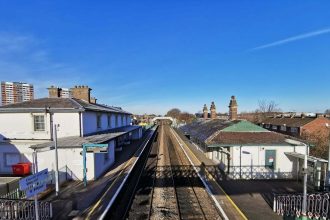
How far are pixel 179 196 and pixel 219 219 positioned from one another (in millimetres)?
3677

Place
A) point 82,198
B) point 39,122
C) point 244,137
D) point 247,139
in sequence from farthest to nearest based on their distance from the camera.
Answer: point 39,122 → point 244,137 → point 247,139 → point 82,198

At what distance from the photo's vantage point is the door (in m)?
17.7

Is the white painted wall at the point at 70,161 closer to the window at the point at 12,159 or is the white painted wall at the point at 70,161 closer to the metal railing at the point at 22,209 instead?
the window at the point at 12,159

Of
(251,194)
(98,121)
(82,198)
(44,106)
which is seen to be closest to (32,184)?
(82,198)

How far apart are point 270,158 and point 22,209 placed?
15638 millimetres

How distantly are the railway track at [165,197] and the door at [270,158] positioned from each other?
17.0 feet

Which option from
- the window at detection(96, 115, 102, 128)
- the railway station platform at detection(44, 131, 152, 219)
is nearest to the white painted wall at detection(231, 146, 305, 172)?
the railway station platform at detection(44, 131, 152, 219)

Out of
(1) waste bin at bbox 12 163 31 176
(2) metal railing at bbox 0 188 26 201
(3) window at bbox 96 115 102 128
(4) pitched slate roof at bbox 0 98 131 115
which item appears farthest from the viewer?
(3) window at bbox 96 115 102 128

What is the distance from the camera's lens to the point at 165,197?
45.6 ft

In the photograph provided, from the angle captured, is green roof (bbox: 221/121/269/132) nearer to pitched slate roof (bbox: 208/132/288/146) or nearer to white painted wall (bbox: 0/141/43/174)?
pitched slate roof (bbox: 208/132/288/146)

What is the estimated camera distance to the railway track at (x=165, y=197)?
37.8 ft

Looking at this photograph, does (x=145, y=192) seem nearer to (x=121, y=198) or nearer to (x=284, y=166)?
(x=121, y=198)

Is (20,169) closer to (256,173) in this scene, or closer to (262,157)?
(256,173)

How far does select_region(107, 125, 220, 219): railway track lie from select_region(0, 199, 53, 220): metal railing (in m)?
2.83
